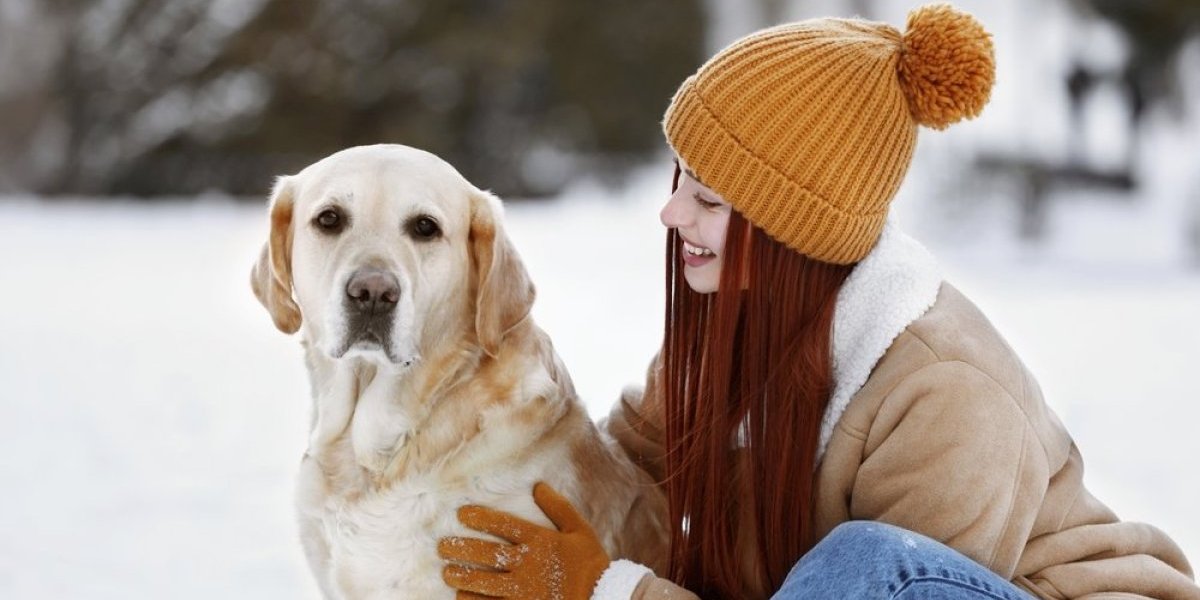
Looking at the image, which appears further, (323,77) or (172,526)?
(323,77)

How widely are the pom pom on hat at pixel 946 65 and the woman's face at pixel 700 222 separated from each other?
16.1 inches

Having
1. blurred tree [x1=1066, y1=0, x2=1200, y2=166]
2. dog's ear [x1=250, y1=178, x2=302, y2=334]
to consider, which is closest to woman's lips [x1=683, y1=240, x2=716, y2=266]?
dog's ear [x1=250, y1=178, x2=302, y2=334]

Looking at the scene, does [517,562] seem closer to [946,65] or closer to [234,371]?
[946,65]

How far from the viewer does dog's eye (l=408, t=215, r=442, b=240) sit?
2.39m

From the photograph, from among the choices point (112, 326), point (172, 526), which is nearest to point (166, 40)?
point (112, 326)

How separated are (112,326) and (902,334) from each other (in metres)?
6.11

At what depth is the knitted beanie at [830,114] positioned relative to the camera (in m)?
2.18

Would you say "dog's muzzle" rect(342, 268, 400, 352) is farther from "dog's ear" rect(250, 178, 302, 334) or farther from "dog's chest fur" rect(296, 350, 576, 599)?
"dog's ear" rect(250, 178, 302, 334)

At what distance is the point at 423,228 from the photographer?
2.41 metres

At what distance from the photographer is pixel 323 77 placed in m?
14.9

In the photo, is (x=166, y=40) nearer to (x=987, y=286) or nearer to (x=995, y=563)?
(x=987, y=286)

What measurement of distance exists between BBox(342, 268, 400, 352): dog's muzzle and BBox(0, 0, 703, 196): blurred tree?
12.7m

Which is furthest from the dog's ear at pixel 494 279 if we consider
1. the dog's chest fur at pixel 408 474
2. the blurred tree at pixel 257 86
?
the blurred tree at pixel 257 86

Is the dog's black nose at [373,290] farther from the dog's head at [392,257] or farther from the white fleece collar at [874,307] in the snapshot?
the white fleece collar at [874,307]
